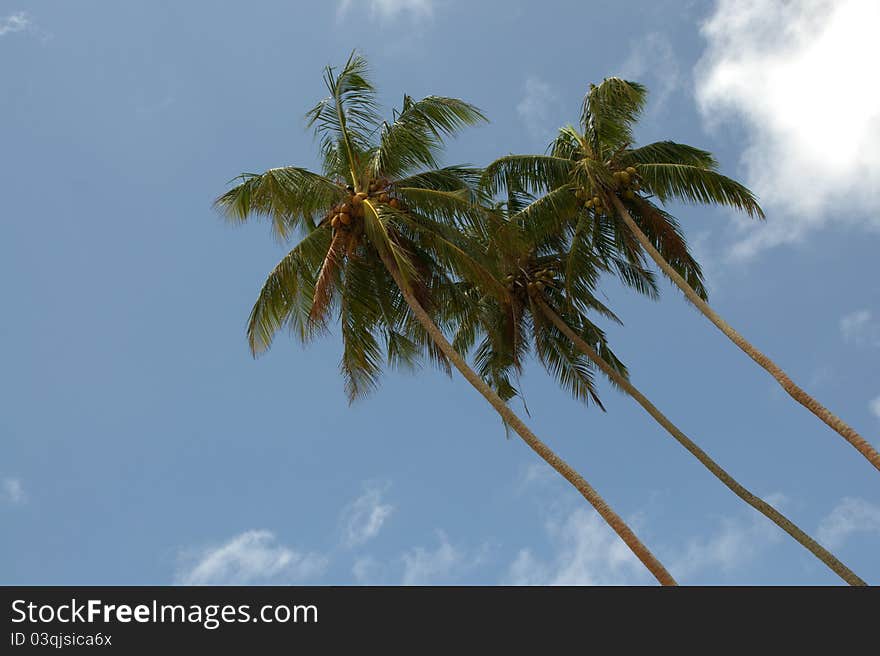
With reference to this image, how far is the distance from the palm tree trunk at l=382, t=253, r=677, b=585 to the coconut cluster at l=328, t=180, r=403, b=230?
1050 millimetres

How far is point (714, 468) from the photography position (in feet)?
56.0

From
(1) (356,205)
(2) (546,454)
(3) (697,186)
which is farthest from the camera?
(3) (697,186)

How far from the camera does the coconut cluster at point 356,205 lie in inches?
596

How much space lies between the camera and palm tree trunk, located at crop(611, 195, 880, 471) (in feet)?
46.2

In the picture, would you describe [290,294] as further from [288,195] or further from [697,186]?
[697,186]

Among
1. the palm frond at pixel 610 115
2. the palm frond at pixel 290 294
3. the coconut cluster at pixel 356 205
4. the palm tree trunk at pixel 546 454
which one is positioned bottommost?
the palm tree trunk at pixel 546 454

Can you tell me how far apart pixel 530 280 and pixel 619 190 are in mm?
2920

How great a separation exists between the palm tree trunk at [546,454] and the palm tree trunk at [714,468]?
162 inches

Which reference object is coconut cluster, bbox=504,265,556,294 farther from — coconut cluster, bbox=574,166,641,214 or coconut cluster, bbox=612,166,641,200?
coconut cluster, bbox=612,166,641,200

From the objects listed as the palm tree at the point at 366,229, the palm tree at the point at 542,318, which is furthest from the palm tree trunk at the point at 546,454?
the palm tree at the point at 542,318

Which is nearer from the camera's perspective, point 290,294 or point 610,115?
point 290,294

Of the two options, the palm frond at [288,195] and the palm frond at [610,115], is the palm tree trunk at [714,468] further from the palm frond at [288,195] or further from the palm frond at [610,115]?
the palm frond at [288,195]

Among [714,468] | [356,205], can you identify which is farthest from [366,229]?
[714,468]
